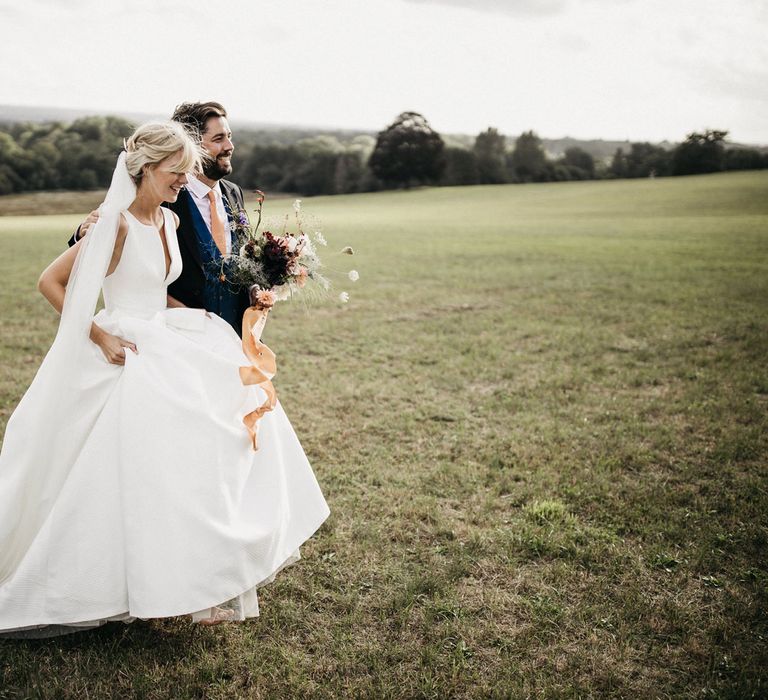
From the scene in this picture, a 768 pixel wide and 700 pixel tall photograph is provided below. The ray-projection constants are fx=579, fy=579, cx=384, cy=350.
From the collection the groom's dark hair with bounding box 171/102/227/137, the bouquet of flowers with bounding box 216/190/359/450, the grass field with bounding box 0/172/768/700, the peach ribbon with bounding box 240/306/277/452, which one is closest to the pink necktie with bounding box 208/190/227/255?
the bouquet of flowers with bounding box 216/190/359/450

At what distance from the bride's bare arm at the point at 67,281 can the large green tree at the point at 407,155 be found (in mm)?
68311

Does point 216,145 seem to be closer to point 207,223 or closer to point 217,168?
point 217,168

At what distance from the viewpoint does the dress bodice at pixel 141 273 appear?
353 centimetres

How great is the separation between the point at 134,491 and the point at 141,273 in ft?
4.33

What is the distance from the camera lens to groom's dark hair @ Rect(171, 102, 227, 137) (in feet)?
14.1

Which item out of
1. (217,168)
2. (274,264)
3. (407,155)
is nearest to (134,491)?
(274,264)

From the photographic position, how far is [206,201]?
173 inches

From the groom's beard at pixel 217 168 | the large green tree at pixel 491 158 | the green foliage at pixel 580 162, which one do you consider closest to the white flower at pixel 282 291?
the groom's beard at pixel 217 168

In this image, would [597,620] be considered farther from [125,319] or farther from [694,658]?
[125,319]

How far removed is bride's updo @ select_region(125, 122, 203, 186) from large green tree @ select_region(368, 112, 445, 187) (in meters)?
68.2

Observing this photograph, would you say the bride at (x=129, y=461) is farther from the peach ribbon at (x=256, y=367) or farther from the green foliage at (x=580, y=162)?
the green foliage at (x=580, y=162)

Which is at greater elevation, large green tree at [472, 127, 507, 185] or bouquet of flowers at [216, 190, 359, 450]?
large green tree at [472, 127, 507, 185]

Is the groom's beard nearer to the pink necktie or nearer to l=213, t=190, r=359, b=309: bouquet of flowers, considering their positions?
the pink necktie

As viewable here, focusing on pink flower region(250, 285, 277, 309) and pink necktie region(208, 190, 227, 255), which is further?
pink necktie region(208, 190, 227, 255)
